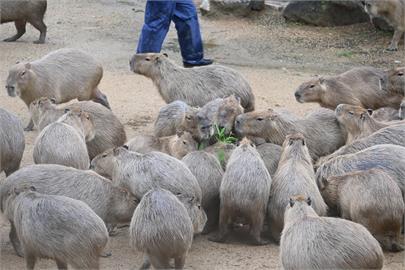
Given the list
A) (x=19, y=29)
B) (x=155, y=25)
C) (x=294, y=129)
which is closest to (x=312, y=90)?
(x=294, y=129)

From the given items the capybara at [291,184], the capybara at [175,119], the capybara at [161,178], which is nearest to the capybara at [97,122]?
the capybara at [175,119]

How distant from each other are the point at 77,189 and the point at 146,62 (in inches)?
105

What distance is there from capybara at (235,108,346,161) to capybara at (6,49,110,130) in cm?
190

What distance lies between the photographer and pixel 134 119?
25.5 ft

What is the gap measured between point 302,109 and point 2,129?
3.32m

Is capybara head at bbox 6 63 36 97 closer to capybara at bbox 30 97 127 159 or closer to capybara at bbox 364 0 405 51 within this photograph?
capybara at bbox 30 97 127 159

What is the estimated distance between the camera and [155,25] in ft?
27.7

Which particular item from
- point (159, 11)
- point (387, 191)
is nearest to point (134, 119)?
point (159, 11)

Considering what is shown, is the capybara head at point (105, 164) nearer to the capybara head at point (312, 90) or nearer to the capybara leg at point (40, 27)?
the capybara head at point (312, 90)

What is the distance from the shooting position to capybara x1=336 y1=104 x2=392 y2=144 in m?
6.17

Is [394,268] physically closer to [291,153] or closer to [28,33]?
[291,153]

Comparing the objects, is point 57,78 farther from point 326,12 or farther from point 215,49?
point 326,12

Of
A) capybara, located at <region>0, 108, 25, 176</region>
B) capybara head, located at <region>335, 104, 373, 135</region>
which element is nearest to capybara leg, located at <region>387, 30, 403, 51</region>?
capybara head, located at <region>335, 104, 373, 135</region>

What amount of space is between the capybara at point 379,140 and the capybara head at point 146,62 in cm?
216
